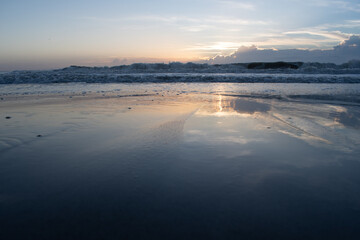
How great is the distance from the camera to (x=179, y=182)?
2.00 metres

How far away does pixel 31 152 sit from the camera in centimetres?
271

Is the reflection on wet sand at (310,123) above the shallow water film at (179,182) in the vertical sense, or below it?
above

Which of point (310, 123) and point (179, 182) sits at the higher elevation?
point (310, 123)

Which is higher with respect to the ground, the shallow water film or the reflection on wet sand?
the reflection on wet sand

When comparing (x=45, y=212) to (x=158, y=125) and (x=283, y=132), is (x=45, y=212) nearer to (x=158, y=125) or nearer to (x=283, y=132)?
(x=158, y=125)

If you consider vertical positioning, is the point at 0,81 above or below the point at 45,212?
above

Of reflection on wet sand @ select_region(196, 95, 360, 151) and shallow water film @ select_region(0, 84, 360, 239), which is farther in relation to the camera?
reflection on wet sand @ select_region(196, 95, 360, 151)

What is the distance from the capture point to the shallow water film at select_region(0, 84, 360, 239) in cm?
145

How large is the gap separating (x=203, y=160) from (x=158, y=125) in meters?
1.68

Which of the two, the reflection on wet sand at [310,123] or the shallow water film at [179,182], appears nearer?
the shallow water film at [179,182]

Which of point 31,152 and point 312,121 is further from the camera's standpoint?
point 312,121

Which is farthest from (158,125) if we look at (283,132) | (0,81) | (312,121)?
(0,81)

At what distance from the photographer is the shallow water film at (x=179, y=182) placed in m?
1.45

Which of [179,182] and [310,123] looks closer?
[179,182]
